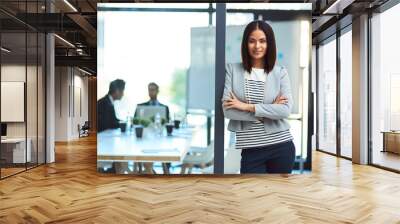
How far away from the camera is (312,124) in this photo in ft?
20.5

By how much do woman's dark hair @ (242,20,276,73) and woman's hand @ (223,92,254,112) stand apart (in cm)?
49

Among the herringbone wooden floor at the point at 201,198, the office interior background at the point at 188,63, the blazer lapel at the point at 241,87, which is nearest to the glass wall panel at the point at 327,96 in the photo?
the herringbone wooden floor at the point at 201,198

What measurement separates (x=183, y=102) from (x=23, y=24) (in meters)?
3.34

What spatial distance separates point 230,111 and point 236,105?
6.7 inches

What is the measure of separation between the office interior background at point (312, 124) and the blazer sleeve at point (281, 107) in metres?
0.51

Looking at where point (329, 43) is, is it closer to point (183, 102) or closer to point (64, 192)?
point (183, 102)

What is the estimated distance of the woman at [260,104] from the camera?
6055mm

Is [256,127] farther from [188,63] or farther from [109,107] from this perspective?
[109,107]

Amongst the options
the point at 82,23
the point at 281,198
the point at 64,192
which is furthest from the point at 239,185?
the point at 82,23

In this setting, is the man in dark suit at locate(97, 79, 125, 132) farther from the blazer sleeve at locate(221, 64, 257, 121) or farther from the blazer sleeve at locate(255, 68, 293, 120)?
the blazer sleeve at locate(255, 68, 293, 120)

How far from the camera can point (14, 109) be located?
7066mm

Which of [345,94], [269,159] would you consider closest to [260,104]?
[269,159]

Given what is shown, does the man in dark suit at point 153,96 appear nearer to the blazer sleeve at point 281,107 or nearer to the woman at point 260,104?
the woman at point 260,104

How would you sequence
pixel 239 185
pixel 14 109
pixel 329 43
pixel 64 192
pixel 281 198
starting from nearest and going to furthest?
pixel 281 198 < pixel 64 192 < pixel 239 185 < pixel 14 109 < pixel 329 43
